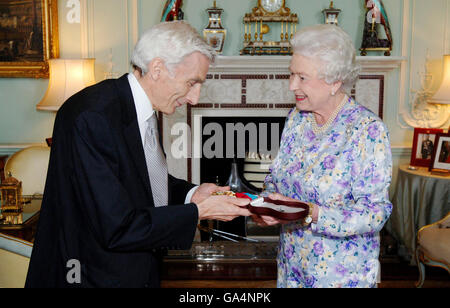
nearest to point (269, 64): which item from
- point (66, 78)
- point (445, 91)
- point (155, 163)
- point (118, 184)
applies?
point (445, 91)

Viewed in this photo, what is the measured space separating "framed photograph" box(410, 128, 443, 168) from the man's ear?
10.4 ft

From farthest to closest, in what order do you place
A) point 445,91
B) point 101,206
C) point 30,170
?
point 445,91
point 30,170
point 101,206

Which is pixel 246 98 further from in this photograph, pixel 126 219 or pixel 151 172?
pixel 126 219

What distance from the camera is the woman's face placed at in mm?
1705

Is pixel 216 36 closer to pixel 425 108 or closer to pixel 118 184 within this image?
A: pixel 425 108

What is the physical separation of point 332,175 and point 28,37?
12.1 ft

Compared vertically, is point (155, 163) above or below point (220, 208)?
above

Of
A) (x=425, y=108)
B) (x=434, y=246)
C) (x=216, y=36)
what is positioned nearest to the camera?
(x=434, y=246)

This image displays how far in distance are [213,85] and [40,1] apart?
177 centimetres

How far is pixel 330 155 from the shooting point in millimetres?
1657

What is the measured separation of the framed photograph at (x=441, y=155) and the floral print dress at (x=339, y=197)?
228 centimetres

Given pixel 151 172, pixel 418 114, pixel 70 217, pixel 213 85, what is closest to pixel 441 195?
pixel 418 114

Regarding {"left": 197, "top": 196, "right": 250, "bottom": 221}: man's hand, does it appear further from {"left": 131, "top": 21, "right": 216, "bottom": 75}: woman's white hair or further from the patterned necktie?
{"left": 131, "top": 21, "right": 216, "bottom": 75}: woman's white hair

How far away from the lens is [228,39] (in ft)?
14.3
